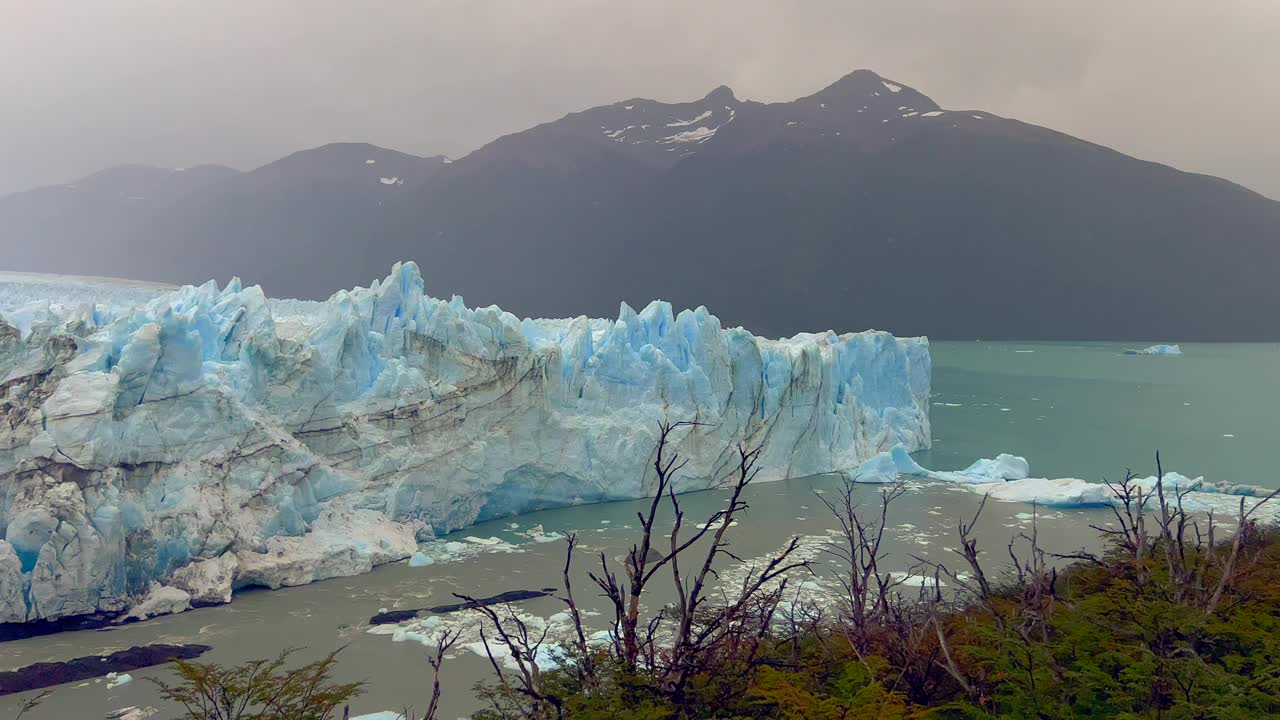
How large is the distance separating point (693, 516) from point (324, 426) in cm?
656

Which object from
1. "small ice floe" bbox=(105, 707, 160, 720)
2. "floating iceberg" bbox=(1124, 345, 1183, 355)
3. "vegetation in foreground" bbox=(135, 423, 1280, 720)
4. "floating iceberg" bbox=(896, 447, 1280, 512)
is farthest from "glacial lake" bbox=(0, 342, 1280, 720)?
"floating iceberg" bbox=(1124, 345, 1183, 355)

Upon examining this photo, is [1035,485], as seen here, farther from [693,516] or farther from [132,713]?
[132,713]

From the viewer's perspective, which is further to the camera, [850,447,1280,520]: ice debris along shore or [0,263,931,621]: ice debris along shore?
[850,447,1280,520]: ice debris along shore

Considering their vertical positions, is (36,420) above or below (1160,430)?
above

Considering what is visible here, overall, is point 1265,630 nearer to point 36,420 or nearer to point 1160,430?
point 36,420

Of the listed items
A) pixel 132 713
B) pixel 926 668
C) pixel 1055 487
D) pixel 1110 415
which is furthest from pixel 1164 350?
pixel 132 713

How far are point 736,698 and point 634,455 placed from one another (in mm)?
11232

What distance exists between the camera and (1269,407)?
1155 inches

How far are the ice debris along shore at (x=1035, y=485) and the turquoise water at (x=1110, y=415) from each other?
4.34ft

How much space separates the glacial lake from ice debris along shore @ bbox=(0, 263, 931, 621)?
58 centimetres

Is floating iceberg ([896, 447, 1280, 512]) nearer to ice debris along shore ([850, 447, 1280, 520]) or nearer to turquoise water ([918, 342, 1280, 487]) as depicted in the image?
ice debris along shore ([850, 447, 1280, 520])

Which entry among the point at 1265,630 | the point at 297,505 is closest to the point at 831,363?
the point at 297,505

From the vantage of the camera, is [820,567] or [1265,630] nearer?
[1265,630]

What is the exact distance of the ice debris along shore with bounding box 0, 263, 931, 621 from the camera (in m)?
9.05
